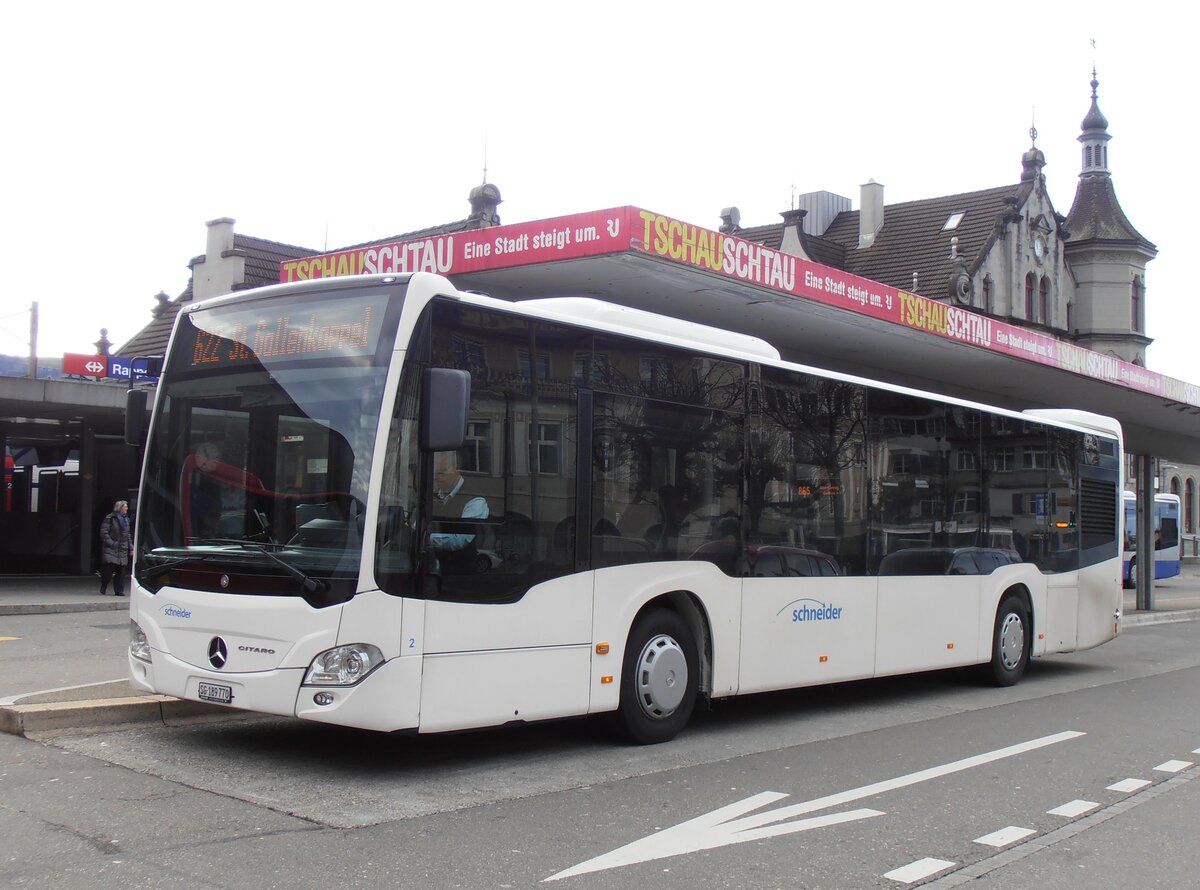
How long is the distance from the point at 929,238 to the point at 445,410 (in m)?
48.2

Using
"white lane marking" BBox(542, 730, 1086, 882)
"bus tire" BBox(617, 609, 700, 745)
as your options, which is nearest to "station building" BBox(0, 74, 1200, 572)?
"bus tire" BBox(617, 609, 700, 745)

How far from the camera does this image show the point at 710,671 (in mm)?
9398

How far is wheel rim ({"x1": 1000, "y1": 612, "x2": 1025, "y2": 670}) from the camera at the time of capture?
13586mm

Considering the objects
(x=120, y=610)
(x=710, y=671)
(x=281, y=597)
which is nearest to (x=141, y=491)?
(x=281, y=597)

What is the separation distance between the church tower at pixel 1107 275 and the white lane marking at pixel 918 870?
54.8 meters

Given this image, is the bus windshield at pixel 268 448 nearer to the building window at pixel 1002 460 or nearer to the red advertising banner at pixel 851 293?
the red advertising banner at pixel 851 293

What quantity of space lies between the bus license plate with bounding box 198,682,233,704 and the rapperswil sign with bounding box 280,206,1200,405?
6994 mm

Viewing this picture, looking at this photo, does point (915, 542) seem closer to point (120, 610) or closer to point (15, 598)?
point (120, 610)

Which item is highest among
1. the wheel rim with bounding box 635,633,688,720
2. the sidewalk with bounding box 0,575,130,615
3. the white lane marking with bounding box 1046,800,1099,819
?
the wheel rim with bounding box 635,633,688,720

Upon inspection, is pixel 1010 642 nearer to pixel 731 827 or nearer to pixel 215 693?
pixel 731 827

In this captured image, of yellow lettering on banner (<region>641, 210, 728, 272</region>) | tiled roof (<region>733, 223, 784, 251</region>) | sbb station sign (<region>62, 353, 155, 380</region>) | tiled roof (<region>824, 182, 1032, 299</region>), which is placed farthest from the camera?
tiled roof (<region>733, 223, 784, 251</region>)

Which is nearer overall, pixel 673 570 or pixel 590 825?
pixel 590 825

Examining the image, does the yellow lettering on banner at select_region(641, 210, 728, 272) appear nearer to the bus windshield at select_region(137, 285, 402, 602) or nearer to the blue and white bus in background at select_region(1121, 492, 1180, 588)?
the bus windshield at select_region(137, 285, 402, 602)

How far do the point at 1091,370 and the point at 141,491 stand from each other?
17.8m
